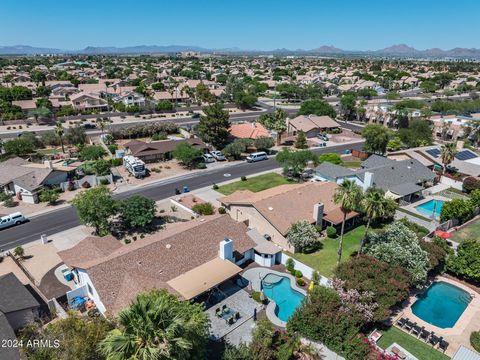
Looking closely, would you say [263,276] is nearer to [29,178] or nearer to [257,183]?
[257,183]

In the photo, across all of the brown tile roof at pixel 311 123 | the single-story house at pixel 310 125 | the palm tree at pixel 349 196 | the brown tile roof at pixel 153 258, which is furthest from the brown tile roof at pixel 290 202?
the brown tile roof at pixel 311 123

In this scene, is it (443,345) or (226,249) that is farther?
(226,249)

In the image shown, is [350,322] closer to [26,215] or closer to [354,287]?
[354,287]

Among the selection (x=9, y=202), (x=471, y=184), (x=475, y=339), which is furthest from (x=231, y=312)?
(x=471, y=184)

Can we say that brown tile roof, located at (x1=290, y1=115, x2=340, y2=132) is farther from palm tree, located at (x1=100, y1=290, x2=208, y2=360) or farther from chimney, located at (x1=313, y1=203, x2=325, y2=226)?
palm tree, located at (x1=100, y1=290, x2=208, y2=360)

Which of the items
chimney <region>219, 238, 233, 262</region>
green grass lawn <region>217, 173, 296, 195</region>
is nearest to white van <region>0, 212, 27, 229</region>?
green grass lawn <region>217, 173, 296, 195</region>

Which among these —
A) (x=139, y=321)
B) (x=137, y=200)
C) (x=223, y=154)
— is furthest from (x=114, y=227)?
(x=223, y=154)
